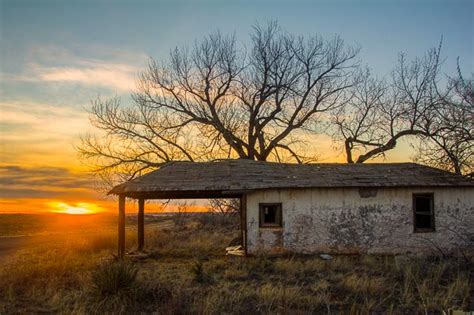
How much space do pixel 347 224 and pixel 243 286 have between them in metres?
6.71

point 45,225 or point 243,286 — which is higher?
point 243,286

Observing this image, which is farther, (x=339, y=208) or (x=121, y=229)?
(x=339, y=208)

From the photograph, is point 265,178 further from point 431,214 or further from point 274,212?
point 431,214

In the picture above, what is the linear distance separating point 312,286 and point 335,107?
→ 18737 mm

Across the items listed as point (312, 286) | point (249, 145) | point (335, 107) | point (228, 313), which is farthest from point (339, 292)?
point (335, 107)

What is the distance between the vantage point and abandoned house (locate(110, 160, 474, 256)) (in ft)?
52.4

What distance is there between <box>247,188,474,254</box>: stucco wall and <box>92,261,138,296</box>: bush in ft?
22.1

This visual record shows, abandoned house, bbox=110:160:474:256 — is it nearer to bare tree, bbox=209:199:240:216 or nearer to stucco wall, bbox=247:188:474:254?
stucco wall, bbox=247:188:474:254

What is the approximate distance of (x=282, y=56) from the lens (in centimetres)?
2719

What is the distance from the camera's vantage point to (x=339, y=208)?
642 inches

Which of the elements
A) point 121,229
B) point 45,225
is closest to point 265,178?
point 121,229

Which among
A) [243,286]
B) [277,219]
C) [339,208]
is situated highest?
[339,208]

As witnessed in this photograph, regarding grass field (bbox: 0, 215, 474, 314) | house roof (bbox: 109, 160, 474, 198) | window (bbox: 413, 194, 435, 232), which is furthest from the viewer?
window (bbox: 413, 194, 435, 232)

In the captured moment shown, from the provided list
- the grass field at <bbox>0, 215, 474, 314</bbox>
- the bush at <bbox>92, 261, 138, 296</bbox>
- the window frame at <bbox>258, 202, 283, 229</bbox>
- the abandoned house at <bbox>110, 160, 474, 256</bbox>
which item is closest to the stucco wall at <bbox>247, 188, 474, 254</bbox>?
the abandoned house at <bbox>110, 160, 474, 256</bbox>
